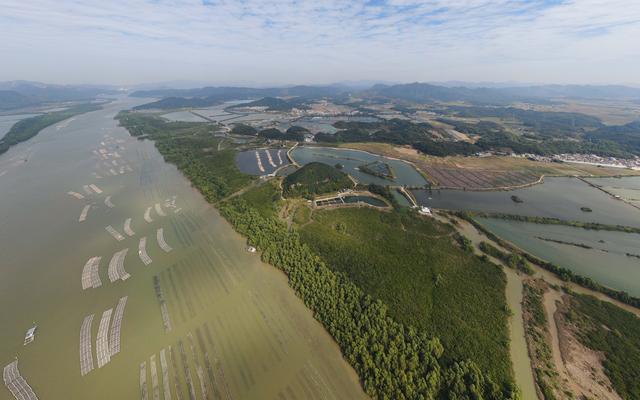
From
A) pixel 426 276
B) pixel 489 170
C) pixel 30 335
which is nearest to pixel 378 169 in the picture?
pixel 489 170

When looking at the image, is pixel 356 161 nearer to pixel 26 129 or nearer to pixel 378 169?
pixel 378 169

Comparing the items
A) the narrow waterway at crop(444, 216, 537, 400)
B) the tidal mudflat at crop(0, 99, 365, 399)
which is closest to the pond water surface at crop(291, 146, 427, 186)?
the narrow waterway at crop(444, 216, 537, 400)

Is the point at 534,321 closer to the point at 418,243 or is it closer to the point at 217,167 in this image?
the point at 418,243

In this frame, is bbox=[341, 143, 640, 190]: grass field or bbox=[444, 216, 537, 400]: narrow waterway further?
bbox=[341, 143, 640, 190]: grass field

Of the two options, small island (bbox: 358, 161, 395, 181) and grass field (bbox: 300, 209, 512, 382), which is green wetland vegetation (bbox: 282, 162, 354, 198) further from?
small island (bbox: 358, 161, 395, 181)

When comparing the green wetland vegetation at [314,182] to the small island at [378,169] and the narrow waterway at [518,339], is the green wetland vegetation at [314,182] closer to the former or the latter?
the small island at [378,169]

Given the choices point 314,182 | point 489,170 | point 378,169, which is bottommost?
point 378,169

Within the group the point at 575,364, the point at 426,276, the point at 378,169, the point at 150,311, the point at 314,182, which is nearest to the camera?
the point at 575,364
